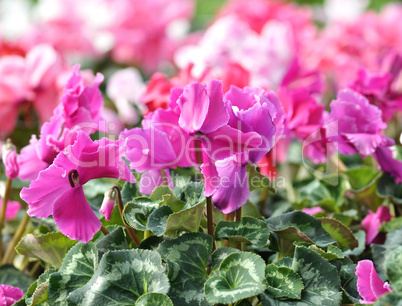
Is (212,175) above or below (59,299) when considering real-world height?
above

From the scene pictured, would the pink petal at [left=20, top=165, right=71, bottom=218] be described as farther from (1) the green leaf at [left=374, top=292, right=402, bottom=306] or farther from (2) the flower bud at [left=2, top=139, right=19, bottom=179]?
(1) the green leaf at [left=374, top=292, right=402, bottom=306]

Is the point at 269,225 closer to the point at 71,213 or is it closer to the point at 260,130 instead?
the point at 260,130

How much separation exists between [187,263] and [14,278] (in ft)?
1.37

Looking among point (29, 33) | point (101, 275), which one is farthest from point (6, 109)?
point (101, 275)

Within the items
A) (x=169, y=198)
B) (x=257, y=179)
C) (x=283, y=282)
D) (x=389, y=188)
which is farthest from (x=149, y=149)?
(x=389, y=188)

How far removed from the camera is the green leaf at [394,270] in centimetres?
71

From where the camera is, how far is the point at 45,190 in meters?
0.80

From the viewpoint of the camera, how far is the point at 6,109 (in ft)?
5.59

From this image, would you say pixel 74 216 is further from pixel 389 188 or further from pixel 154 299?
pixel 389 188

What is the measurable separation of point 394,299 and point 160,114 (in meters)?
0.45

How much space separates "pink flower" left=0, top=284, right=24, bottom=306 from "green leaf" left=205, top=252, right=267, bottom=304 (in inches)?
13.6

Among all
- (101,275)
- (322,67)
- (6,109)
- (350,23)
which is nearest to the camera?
(101,275)

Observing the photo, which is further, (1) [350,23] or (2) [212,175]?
(1) [350,23]

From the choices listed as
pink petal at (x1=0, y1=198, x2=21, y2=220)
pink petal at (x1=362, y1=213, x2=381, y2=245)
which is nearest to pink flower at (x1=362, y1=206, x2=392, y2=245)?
pink petal at (x1=362, y1=213, x2=381, y2=245)
